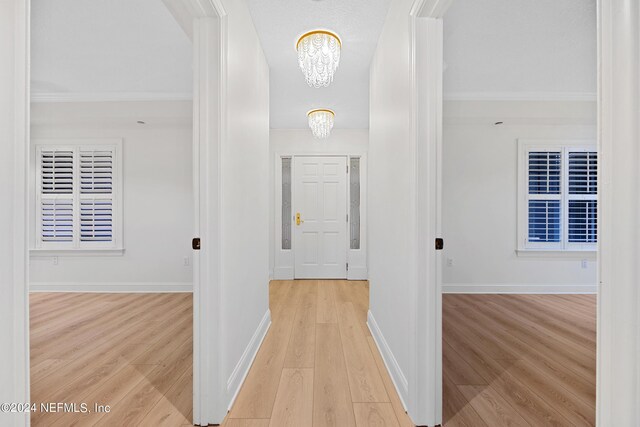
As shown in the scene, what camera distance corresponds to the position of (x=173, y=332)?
2.72 meters

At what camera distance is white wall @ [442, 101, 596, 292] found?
13.4 feet

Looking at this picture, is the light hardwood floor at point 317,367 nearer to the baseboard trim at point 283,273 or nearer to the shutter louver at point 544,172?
the baseboard trim at point 283,273

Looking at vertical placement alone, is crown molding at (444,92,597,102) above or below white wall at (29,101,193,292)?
above

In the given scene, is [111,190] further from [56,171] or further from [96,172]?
[56,171]

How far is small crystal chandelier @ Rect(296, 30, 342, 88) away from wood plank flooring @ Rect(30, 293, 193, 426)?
234 centimetres

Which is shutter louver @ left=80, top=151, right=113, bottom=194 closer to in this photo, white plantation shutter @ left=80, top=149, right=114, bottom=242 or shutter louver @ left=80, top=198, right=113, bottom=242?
white plantation shutter @ left=80, top=149, right=114, bottom=242

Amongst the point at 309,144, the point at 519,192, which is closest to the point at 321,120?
the point at 309,144

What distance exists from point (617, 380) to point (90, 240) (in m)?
5.16

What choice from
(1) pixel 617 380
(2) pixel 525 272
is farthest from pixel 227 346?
(2) pixel 525 272

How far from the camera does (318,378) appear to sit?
6.37 feet

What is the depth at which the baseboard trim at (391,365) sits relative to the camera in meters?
1.67

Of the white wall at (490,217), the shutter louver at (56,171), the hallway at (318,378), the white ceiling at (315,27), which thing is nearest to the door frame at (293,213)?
the white ceiling at (315,27)

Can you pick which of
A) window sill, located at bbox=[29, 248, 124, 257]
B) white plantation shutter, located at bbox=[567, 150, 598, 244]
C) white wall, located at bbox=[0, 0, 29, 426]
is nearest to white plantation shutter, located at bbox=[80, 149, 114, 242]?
window sill, located at bbox=[29, 248, 124, 257]

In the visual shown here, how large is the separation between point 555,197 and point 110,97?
6120 mm
